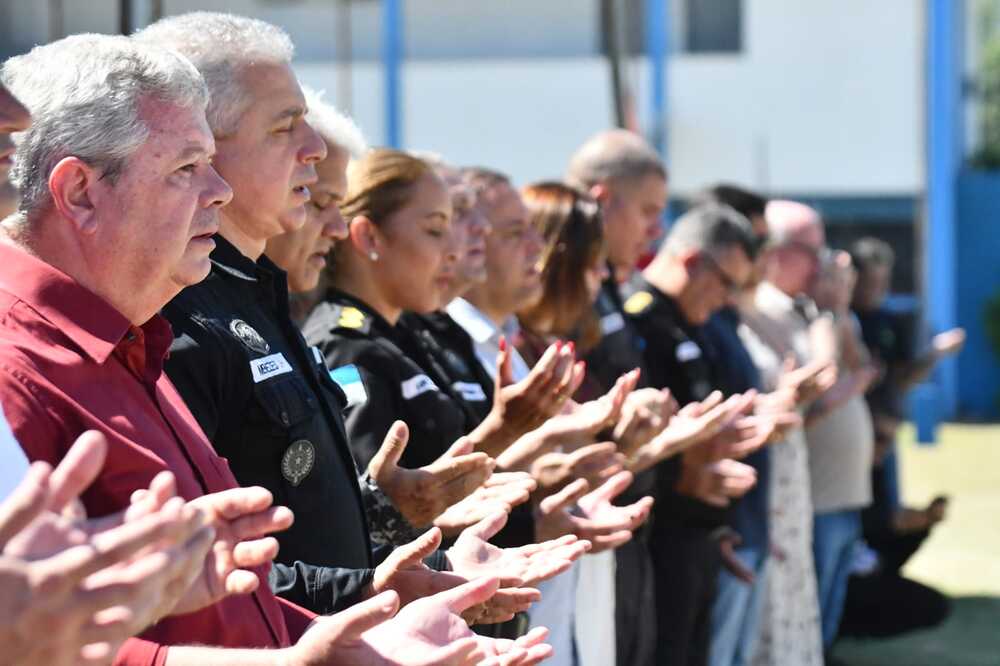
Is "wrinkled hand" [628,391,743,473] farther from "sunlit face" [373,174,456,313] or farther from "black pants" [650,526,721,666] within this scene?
"sunlit face" [373,174,456,313]

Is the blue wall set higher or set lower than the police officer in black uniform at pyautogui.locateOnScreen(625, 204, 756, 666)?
lower

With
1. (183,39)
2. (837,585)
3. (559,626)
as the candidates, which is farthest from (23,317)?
(837,585)

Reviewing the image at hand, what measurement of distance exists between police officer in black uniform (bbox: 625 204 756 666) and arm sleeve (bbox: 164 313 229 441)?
9.41 ft

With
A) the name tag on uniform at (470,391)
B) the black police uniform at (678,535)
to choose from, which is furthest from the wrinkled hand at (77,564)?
the black police uniform at (678,535)

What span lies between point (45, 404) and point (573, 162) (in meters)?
4.16

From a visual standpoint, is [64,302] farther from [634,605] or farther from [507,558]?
[634,605]

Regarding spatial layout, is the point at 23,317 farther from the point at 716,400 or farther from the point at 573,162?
the point at 573,162

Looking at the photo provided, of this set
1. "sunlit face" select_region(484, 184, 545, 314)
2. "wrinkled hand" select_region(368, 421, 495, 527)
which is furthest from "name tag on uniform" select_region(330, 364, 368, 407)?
"sunlit face" select_region(484, 184, 545, 314)

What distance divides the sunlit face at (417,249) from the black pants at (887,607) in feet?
13.1

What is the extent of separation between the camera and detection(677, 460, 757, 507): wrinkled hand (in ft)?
16.6

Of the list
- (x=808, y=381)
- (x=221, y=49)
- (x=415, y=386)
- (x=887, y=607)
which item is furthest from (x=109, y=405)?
(x=887, y=607)

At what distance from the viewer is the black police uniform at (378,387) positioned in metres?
3.24

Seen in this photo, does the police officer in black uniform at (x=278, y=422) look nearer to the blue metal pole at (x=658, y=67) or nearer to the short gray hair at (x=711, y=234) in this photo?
the short gray hair at (x=711, y=234)

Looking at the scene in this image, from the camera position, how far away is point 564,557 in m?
2.74
